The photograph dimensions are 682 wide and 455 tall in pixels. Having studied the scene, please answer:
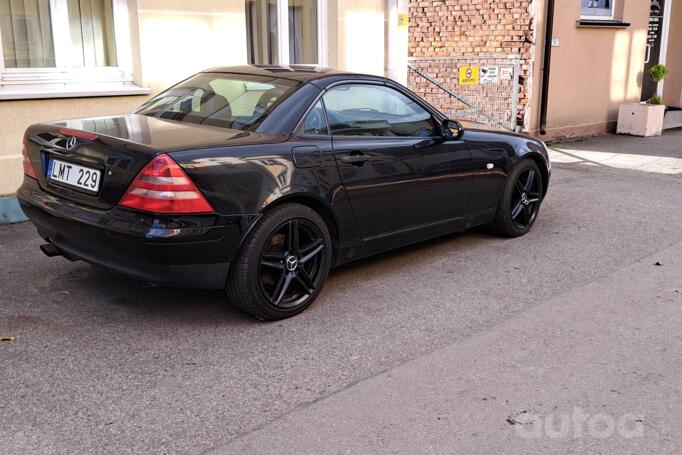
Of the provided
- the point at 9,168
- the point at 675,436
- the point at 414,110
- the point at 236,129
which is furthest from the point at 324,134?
the point at 9,168

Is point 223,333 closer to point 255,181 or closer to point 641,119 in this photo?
point 255,181

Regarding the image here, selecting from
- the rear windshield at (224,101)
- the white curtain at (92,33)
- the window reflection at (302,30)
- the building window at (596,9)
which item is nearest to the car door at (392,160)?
the rear windshield at (224,101)

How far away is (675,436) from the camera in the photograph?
10.7 feet

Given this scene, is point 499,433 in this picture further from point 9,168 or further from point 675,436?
point 9,168

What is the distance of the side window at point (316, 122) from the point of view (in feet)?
15.5

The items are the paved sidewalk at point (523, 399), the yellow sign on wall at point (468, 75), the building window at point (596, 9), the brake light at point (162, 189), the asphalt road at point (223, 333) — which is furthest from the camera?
the building window at point (596, 9)

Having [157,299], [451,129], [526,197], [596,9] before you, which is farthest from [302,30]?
[596,9]

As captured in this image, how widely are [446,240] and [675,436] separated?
3428mm

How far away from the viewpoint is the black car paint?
402cm

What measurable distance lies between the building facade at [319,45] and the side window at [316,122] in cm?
345

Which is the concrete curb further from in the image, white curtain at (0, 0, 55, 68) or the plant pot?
the plant pot

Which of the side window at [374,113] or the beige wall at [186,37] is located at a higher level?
the beige wall at [186,37]

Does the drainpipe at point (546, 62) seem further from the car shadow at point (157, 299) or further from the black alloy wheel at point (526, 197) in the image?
the car shadow at point (157, 299)

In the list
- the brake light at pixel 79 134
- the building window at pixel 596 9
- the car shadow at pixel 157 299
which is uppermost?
the building window at pixel 596 9
